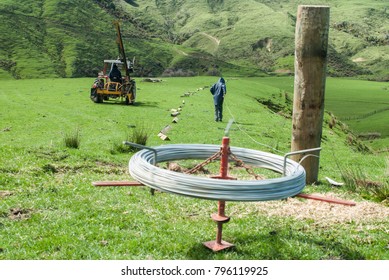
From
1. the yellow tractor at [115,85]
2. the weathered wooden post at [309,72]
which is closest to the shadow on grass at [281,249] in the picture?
the weathered wooden post at [309,72]

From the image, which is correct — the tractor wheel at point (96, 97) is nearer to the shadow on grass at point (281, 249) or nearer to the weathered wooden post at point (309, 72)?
the weathered wooden post at point (309, 72)

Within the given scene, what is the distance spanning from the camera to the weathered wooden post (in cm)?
1147

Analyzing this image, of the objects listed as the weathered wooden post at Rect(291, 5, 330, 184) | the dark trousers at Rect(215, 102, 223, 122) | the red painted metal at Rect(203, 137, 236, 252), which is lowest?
the dark trousers at Rect(215, 102, 223, 122)

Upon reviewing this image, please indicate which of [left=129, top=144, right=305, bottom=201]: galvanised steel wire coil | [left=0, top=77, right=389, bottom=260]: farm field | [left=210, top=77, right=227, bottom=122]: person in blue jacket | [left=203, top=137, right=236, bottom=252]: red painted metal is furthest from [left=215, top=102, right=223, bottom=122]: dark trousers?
[left=203, top=137, right=236, bottom=252]: red painted metal

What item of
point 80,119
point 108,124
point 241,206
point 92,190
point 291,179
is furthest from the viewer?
point 80,119

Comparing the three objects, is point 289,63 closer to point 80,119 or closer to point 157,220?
point 80,119

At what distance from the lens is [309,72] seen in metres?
11.6

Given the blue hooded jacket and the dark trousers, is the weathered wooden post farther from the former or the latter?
the dark trousers

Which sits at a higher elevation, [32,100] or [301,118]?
[301,118]

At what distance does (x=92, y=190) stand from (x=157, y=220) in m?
2.41

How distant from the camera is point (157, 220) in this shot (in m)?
8.93

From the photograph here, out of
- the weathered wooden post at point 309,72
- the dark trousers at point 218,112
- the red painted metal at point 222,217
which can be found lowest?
the dark trousers at point 218,112

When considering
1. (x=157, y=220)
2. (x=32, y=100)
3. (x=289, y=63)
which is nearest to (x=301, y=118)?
(x=157, y=220)

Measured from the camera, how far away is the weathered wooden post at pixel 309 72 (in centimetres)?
1147
